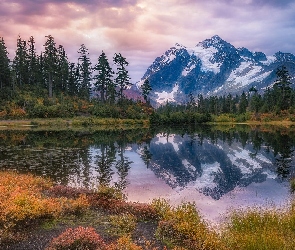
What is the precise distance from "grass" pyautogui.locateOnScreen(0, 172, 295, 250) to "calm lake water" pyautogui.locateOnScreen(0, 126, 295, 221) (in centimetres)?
408

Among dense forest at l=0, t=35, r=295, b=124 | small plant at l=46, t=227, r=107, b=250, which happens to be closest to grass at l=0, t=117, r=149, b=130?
dense forest at l=0, t=35, r=295, b=124

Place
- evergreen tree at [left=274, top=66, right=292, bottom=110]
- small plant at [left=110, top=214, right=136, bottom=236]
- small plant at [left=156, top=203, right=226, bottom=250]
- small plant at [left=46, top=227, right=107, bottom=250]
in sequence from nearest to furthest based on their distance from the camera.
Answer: small plant at [left=46, top=227, right=107, bottom=250]
small plant at [left=156, top=203, right=226, bottom=250]
small plant at [left=110, top=214, right=136, bottom=236]
evergreen tree at [left=274, top=66, right=292, bottom=110]

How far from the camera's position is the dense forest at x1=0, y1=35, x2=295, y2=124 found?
4166 inches

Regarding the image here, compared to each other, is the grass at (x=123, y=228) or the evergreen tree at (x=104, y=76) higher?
the evergreen tree at (x=104, y=76)

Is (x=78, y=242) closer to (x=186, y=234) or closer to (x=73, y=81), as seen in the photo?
(x=186, y=234)

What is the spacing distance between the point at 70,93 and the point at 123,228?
120 meters

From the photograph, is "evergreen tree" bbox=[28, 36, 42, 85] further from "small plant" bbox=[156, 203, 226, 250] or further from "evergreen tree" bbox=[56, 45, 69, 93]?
"small plant" bbox=[156, 203, 226, 250]

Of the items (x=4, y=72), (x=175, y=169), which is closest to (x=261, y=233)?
(x=175, y=169)

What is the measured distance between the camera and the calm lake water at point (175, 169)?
2695cm

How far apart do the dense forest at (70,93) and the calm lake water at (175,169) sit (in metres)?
49.1

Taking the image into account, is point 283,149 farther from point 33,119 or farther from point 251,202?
point 33,119

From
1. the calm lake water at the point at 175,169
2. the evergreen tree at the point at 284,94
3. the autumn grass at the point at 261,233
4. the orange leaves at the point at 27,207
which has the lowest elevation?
the calm lake water at the point at 175,169

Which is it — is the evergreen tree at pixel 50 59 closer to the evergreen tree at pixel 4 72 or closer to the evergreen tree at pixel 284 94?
the evergreen tree at pixel 4 72

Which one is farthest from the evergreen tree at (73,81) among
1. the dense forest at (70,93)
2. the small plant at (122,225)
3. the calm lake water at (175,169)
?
the small plant at (122,225)
